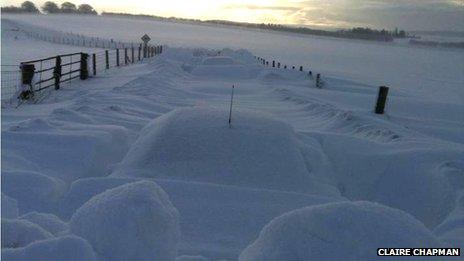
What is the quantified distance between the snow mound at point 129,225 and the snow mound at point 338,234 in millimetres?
496

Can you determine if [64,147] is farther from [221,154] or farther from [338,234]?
[338,234]

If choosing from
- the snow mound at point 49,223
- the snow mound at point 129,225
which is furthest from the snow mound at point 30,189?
the snow mound at point 129,225

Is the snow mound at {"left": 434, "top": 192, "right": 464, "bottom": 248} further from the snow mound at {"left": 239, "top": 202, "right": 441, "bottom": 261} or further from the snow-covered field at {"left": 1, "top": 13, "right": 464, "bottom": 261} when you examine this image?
the snow mound at {"left": 239, "top": 202, "right": 441, "bottom": 261}

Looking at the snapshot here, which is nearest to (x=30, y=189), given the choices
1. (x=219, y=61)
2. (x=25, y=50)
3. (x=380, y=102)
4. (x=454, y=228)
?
(x=454, y=228)

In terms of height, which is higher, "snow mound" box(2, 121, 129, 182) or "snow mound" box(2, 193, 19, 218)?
"snow mound" box(2, 193, 19, 218)

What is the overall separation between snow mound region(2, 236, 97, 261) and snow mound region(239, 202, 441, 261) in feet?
2.97

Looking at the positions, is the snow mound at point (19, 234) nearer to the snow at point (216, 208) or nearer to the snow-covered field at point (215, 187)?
the snow-covered field at point (215, 187)

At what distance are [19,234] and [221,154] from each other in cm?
307

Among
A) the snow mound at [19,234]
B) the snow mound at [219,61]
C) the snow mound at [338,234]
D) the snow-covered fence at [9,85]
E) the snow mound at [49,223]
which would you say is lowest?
the snow-covered fence at [9,85]

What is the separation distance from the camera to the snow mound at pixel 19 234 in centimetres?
272

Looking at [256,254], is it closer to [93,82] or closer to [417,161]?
[417,161]

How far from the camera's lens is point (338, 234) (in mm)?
2498

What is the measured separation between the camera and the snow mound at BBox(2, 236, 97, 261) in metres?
2.37

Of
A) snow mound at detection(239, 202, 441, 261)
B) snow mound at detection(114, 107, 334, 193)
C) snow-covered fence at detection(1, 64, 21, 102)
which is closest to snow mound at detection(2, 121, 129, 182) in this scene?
snow mound at detection(114, 107, 334, 193)
